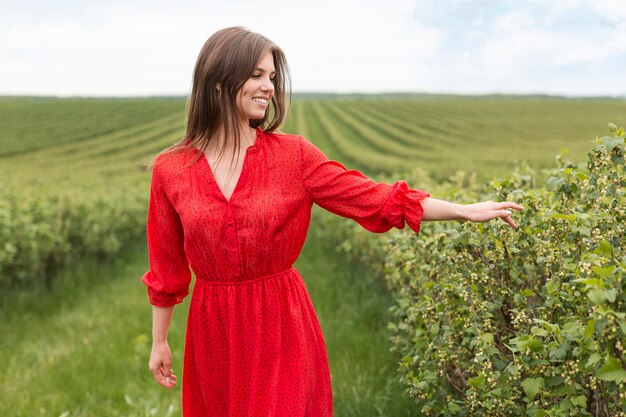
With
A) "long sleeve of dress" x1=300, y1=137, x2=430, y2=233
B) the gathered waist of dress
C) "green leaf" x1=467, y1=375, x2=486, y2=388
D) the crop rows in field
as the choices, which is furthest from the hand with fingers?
the crop rows in field

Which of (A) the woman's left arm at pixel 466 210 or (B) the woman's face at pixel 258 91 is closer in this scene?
(A) the woman's left arm at pixel 466 210

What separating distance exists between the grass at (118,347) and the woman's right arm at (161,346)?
4.57ft

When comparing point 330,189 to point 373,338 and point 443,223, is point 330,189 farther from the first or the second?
point 373,338

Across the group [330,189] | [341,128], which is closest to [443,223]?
[330,189]

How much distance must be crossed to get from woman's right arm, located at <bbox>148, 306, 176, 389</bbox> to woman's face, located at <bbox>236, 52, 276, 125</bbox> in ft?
2.92

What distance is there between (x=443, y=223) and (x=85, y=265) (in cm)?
645

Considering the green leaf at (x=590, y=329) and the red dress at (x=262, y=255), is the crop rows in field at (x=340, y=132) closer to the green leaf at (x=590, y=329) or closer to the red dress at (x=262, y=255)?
the red dress at (x=262, y=255)

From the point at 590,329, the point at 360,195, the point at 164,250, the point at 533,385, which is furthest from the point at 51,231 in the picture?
the point at 590,329

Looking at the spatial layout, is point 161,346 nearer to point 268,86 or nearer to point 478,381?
point 268,86

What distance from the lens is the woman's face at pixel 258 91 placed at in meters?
2.28

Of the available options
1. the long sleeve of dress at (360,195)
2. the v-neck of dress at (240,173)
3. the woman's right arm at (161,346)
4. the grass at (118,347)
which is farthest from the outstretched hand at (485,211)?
the grass at (118,347)

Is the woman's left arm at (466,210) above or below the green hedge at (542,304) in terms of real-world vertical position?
above

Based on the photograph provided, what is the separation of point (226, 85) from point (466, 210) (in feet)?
3.22

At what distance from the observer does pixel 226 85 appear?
7.50ft
